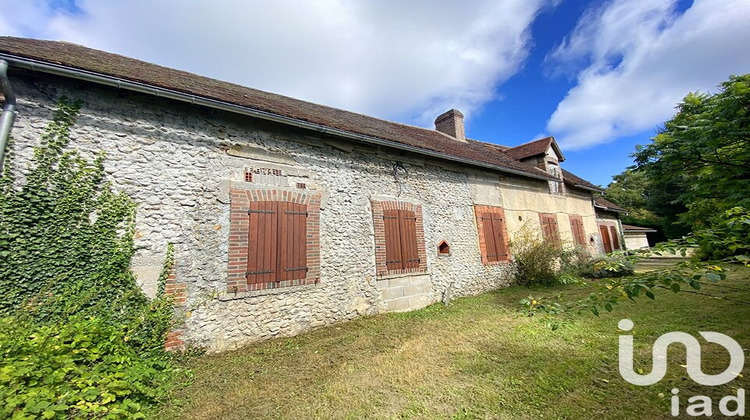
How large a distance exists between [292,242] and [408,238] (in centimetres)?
266

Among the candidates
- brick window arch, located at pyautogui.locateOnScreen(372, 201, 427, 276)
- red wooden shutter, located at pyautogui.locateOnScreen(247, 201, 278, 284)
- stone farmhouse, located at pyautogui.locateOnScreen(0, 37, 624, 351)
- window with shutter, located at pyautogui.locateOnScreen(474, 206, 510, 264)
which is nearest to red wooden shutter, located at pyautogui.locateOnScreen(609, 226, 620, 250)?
window with shutter, located at pyautogui.locateOnScreen(474, 206, 510, 264)

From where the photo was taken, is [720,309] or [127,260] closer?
[127,260]

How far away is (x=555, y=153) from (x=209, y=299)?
13084 millimetres

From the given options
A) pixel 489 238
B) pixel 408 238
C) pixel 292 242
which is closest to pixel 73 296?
pixel 292 242

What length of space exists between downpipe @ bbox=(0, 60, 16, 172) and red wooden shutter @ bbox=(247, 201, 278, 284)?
2.74 m

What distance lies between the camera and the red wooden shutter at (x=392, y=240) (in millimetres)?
6051

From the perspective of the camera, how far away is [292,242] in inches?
194

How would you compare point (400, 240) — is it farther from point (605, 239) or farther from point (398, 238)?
point (605, 239)

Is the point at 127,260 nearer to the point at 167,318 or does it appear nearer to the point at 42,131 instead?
the point at 167,318

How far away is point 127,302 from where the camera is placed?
3672 millimetres

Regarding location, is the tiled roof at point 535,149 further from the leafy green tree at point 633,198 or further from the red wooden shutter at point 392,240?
the leafy green tree at point 633,198

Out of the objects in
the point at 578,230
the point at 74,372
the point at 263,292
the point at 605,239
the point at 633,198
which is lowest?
the point at 74,372

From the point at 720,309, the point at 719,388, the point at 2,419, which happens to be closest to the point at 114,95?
the point at 2,419

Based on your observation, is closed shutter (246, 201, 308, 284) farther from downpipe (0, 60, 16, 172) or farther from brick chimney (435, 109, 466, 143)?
brick chimney (435, 109, 466, 143)
